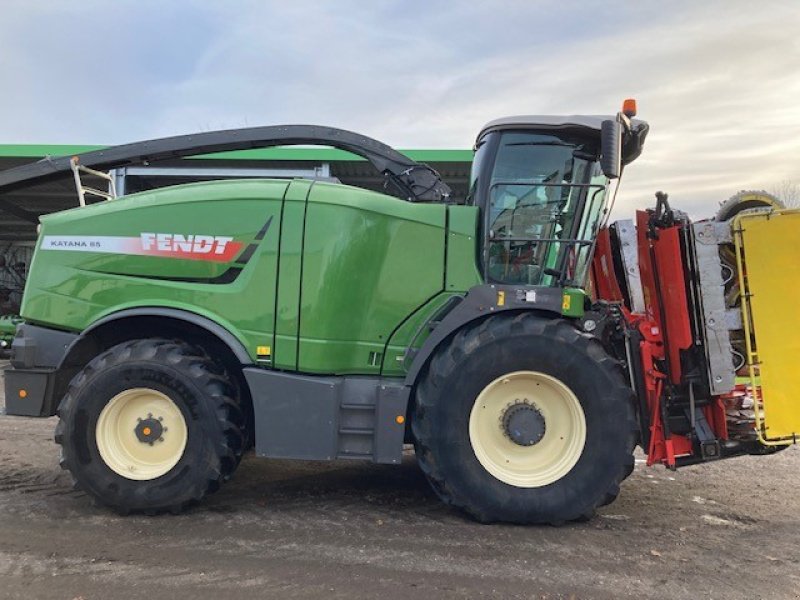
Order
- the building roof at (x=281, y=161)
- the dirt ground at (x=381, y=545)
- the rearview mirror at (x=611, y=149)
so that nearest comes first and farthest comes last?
the dirt ground at (x=381, y=545)
the rearview mirror at (x=611, y=149)
the building roof at (x=281, y=161)

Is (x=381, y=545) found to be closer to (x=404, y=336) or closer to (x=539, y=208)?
(x=404, y=336)

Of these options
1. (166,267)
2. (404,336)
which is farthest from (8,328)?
(404,336)

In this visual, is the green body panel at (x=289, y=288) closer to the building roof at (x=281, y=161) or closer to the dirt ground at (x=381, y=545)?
the dirt ground at (x=381, y=545)

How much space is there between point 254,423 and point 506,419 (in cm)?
172

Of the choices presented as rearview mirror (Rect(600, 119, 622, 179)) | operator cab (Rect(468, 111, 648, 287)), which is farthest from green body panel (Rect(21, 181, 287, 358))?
rearview mirror (Rect(600, 119, 622, 179))

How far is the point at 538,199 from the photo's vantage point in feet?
14.2

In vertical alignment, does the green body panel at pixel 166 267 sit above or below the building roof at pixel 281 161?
below

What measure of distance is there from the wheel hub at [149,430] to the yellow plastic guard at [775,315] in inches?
156

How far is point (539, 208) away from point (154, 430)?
308 centimetres

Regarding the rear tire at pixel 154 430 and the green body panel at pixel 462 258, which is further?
the green body panel at pixel 462 258

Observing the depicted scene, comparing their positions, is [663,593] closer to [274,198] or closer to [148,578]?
[148,578]

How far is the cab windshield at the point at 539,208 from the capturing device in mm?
4281

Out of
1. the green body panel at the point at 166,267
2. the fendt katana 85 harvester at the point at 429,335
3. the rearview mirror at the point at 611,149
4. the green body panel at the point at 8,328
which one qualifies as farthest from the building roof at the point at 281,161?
the rearview mirror at the point at 611,149

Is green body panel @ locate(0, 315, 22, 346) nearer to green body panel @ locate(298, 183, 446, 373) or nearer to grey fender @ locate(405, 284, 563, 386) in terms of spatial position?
green body panel @ locate(298, 183, 446, 373)
